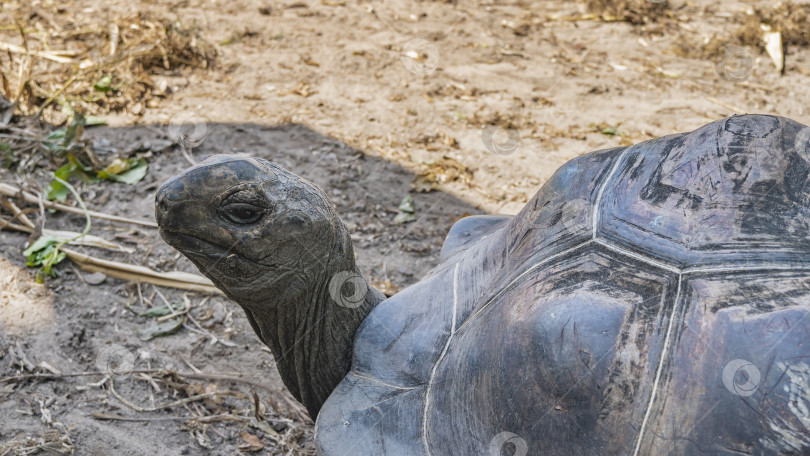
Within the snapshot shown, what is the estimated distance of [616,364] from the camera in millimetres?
1516

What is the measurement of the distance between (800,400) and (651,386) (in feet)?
0.90

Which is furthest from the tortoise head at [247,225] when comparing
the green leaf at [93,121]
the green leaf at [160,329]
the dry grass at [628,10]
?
the dry grass at [628,10]

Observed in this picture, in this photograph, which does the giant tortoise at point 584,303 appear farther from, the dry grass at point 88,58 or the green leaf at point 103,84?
the green leaf at point 103,84

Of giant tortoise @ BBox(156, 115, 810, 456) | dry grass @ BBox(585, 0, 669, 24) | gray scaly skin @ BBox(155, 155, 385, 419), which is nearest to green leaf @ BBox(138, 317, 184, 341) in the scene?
gray scaly skin @ BBox(155, 155, 385, 419)

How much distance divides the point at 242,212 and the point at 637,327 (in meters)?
1.07

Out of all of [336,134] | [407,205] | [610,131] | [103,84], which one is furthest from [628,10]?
[103,84]

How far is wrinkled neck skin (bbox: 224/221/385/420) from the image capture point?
214 centimetres

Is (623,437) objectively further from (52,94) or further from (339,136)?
(52,94)

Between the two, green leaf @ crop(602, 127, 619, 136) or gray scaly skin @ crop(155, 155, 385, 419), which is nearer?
gray scaly skin @ crop(155, 155, 385, 419)

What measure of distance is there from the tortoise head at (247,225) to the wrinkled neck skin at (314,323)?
2 centimetres

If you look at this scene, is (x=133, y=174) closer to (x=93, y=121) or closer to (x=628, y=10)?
(x=93, y=121)

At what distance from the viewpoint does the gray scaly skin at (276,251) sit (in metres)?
1.92

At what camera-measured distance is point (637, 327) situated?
1525 millimetres

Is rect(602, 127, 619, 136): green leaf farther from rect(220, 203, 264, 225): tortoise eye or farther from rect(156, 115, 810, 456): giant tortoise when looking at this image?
rect(220, 203, 264, 225): tortoise eye
